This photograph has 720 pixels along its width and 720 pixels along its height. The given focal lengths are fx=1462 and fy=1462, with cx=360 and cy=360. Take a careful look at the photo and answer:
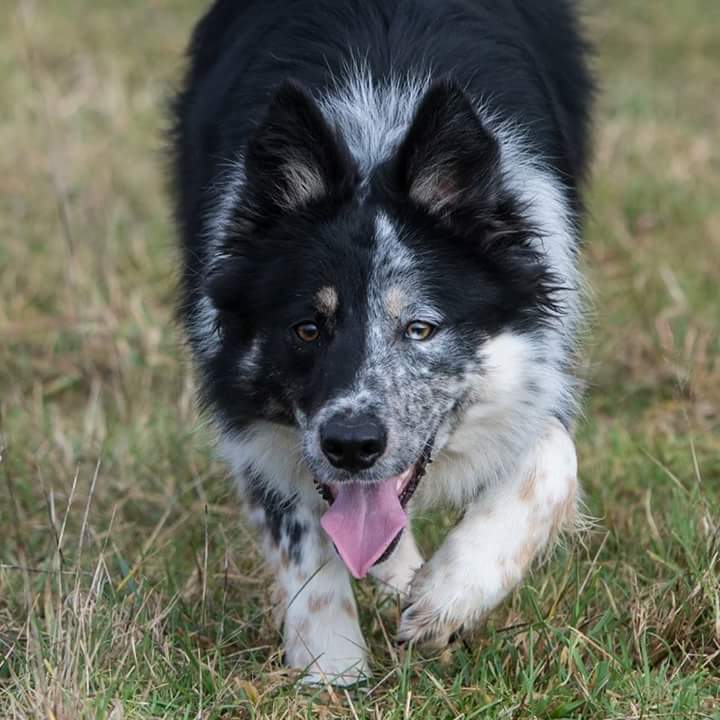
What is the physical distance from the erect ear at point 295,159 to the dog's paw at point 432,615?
3.54 feet

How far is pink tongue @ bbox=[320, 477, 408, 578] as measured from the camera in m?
3.82

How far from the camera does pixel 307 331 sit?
12.6ft

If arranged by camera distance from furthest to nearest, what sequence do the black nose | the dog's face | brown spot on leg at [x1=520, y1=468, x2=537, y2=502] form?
brown spot on leg at [x1=520, y1=468, x2=537, y2=502] → the dog's face → the black nose

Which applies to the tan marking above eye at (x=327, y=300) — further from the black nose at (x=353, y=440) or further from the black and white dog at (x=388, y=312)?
the black nose at (x=353, y=440)

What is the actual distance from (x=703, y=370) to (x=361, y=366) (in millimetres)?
2845

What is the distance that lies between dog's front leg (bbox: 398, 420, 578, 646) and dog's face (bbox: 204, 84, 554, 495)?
285 mm

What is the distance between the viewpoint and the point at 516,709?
3705 millimetres

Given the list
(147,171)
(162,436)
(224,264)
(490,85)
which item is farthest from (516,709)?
(147,171)

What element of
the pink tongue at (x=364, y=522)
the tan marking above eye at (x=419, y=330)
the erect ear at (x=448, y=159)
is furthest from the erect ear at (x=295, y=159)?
the pink tongue at (x=364, y=522)

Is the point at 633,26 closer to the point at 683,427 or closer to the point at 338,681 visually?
the point at 683,427

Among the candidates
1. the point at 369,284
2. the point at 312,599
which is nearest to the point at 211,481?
the point at 312,599

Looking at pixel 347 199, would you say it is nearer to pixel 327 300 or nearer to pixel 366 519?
pixel 327 300

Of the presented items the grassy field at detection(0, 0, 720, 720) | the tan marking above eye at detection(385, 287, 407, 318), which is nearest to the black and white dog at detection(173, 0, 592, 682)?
the tan marking above eye at detection(385, 287, 407, 318)

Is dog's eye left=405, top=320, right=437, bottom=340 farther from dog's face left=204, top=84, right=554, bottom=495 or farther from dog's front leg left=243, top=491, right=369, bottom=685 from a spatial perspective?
dog's front leg left=243, top=491, right=369, bottom=685
